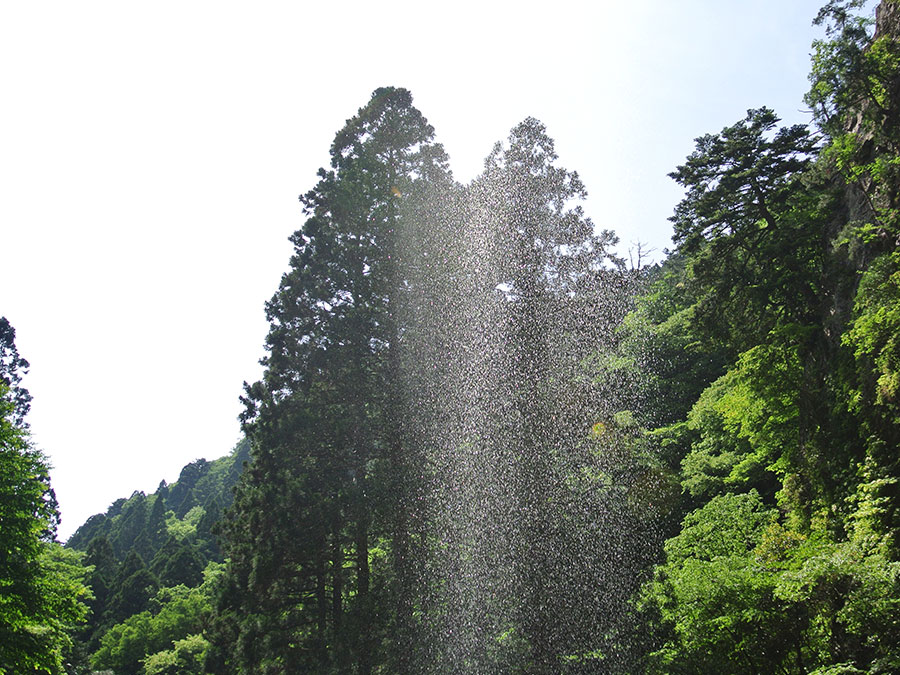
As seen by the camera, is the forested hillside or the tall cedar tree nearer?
the tall cedar tree

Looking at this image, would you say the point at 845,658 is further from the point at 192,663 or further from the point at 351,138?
the point at 192,663

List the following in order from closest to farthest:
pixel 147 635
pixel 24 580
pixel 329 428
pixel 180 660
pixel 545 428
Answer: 1. pixel 24 580
2. pixel 545 428
3. pixel 329 428
4. pixel 180 660
5. pixel 147 635

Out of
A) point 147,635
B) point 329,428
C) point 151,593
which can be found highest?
point 329,428

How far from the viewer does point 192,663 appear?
3559 centimetres

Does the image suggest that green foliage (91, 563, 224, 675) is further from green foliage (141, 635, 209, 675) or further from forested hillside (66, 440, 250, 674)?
green foliage (141, 635, 209, 675)

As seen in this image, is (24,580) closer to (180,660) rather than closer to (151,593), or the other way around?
(180,660)

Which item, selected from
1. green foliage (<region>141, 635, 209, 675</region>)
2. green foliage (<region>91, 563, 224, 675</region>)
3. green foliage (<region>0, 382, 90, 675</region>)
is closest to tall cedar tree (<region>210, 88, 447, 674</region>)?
green foliage (<region>0, 382, 90, 675</region>)

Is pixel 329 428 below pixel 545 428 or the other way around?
the other way around

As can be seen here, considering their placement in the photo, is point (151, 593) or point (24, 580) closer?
point (24, 580)

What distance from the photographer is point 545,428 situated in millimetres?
15750

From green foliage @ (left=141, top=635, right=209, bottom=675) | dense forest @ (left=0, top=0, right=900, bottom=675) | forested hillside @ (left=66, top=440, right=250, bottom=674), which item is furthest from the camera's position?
forested hillside @ (left=66, top=440, right=250, bottom=674)

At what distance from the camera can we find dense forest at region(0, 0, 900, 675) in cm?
1173

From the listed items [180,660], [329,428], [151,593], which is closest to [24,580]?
[329,428]

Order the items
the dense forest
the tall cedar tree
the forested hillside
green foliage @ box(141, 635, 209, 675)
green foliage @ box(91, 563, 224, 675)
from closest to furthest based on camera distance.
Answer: the dense forest, the tall cedar tree, green foliage @ box(141, 635, 209, 675), the forested hillside, green foliage @ box(91, 563, 224, 675)
